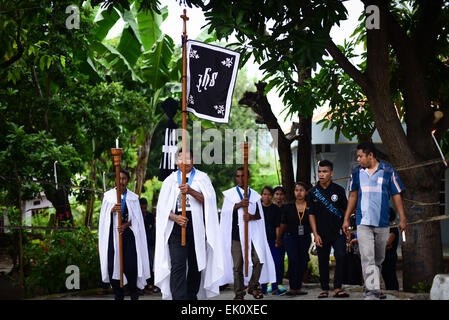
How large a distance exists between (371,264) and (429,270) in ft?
7.00

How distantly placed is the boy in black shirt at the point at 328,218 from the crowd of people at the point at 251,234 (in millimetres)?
15

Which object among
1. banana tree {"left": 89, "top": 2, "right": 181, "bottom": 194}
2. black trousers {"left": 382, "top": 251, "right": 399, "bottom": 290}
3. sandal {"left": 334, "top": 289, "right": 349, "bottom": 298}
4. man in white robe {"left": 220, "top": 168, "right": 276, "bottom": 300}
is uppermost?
banana tree {"left": 89, "top": 2, "right": 181, "bottom": 194}

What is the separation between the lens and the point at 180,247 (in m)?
7.53

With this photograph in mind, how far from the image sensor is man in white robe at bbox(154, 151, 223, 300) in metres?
7.48

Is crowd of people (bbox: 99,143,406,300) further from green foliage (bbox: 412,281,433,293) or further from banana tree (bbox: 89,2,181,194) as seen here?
banana tree (bbox: 89,2,181,194)

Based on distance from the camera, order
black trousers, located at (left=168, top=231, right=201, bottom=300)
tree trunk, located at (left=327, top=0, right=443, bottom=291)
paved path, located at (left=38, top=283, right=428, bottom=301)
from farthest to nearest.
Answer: tree trunk, located at (left=327, top=0, right=443, bottom=291)
paved path, located at (left=38, top=283, right=428, bottom=301)
black trousers, located at (left=168, top=231, right=201, bottom=300)

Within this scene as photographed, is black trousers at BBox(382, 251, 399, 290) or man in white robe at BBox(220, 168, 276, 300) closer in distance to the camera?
man in white robe at BBox(220, 168, 276, 300)

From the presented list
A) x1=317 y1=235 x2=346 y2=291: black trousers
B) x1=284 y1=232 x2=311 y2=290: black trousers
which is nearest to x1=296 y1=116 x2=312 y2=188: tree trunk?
x1=284 y1=232 x2=311 y2=290: black trousers

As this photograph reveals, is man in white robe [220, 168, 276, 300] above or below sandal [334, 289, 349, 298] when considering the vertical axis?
above

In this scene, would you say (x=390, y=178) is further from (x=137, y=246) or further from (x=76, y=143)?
(x=76, y=143)

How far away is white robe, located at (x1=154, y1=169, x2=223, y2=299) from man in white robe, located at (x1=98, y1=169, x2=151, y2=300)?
0.88 meters

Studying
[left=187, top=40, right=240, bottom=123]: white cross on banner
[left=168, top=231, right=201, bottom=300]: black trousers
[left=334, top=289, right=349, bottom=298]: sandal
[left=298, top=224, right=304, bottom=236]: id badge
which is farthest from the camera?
[left=298, top=224, right=304, bottom=236]: id badge

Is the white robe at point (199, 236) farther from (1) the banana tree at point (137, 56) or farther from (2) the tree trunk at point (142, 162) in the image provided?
(2) the tree trunk at point (142, 162)
